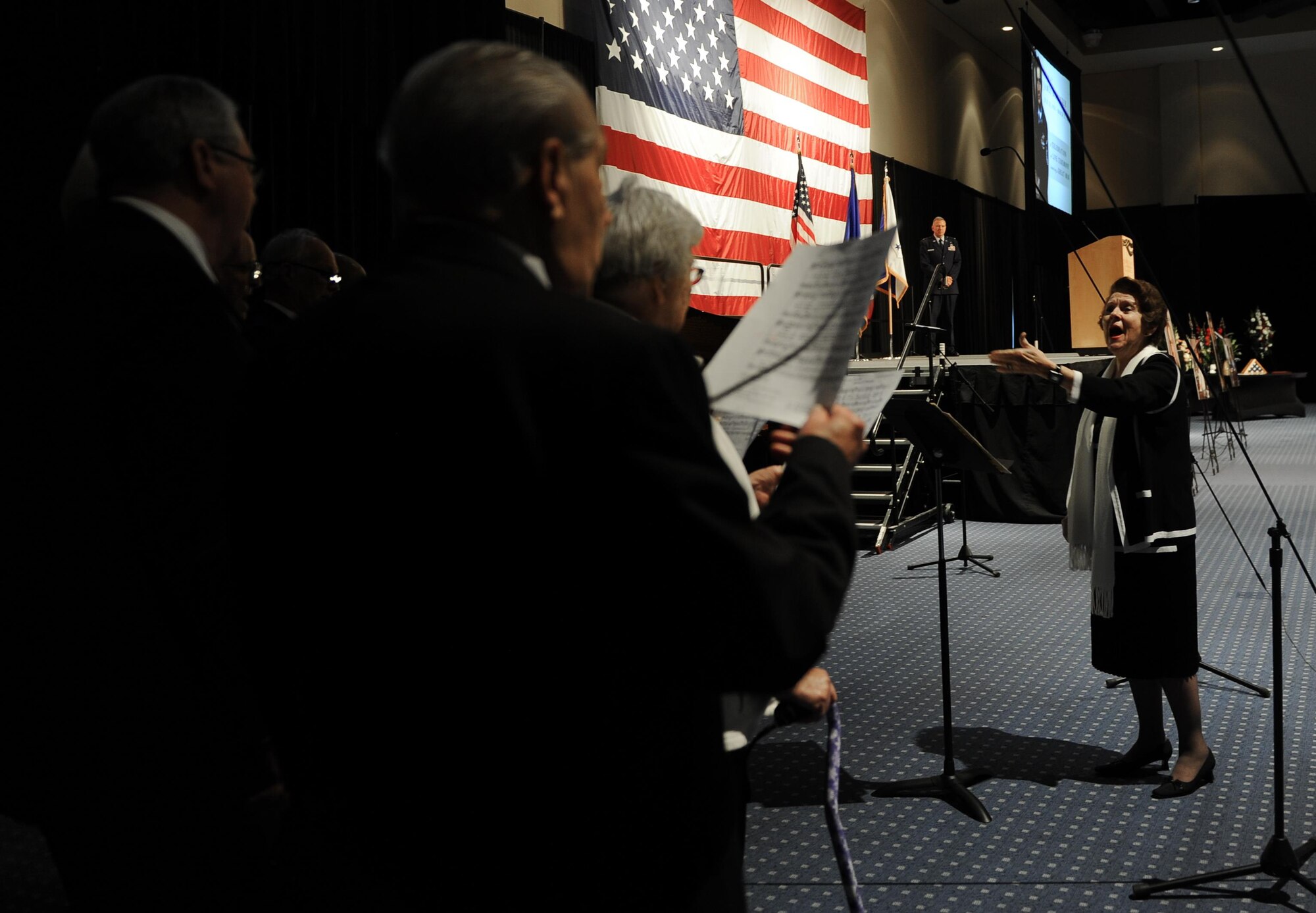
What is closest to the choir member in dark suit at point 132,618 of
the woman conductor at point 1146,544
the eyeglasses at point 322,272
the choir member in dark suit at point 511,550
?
the choir member in dark suit at point 511,550

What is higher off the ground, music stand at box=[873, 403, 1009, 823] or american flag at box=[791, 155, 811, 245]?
american flag at box=[791, 155, 811, 245]

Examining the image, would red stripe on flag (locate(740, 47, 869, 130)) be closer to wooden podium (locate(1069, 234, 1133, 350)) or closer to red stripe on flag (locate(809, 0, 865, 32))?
red stripe on flag (locate(809, 0, 865, 32))

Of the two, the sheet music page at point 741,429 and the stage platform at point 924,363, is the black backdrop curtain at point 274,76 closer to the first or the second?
the sheet music page at point 741,429

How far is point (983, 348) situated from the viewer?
1692 cm

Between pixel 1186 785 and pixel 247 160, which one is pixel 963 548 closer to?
pixel 1186 785

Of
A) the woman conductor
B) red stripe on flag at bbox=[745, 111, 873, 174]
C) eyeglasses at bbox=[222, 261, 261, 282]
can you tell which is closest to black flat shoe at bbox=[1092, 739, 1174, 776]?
the woman conductor

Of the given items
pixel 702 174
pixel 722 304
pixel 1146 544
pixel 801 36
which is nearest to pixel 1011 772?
pixel 1146 544

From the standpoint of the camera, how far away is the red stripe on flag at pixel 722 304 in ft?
26.3

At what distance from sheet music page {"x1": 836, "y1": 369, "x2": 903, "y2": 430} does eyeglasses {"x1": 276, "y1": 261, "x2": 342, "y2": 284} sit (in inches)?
82.8

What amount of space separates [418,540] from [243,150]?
0.81 meters

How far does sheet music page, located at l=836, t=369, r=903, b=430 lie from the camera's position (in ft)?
4.10

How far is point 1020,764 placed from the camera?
140 inches

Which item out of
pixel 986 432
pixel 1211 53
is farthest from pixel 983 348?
pixel 986 432

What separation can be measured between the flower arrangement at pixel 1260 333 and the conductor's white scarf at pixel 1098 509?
18.2 metres
